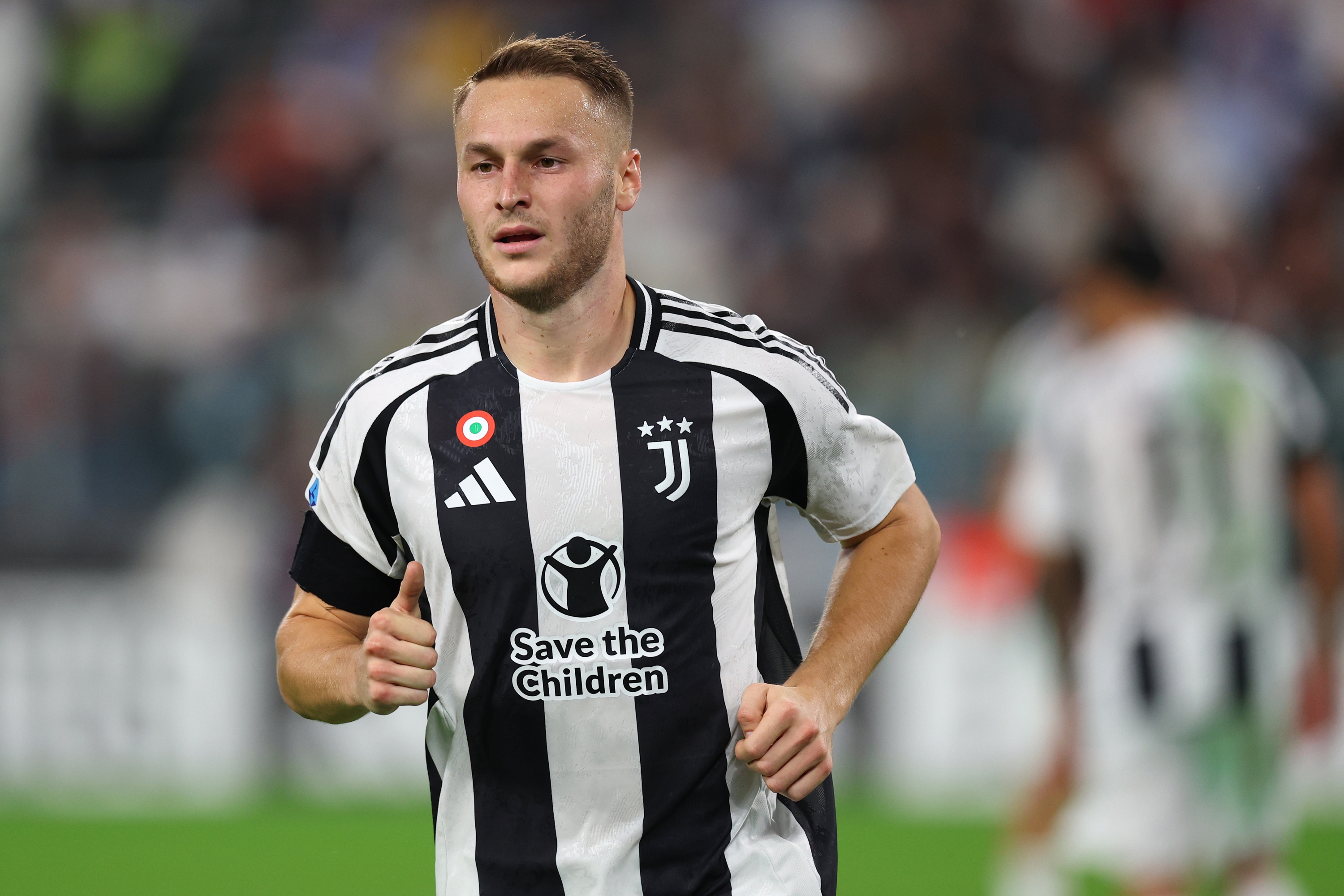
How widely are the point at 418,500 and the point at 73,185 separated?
942cm

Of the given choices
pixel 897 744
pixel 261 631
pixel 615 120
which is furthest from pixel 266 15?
pixel 615 120

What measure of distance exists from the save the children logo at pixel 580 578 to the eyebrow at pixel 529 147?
619mm

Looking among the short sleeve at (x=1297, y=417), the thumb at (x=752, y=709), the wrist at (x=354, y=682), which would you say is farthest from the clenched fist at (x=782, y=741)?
the short sleeve at (x=1297, y=417)

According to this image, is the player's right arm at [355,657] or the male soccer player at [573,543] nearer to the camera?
the player's right arm at [355,657]

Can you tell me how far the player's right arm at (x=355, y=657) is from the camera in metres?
2.53

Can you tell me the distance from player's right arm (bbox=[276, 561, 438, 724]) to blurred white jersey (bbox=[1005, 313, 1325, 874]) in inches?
142

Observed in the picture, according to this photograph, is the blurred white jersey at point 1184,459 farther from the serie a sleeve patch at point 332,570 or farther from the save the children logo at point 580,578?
the serie a sleeve patch at point 332,570

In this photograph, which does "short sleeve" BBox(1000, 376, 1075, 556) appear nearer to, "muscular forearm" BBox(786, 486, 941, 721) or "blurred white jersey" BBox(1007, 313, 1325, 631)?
"blurred white jersey" BBox(1007, 313, 1325, 631)

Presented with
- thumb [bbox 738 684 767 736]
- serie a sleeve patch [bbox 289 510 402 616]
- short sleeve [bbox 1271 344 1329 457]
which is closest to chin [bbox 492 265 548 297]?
serie a sleeve patch [bbox 289 510 402 616]

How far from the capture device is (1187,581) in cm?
581

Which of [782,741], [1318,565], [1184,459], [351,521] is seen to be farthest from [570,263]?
[1318,565]

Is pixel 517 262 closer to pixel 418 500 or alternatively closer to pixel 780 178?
pixel 418 500

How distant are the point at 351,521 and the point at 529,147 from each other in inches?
27.1

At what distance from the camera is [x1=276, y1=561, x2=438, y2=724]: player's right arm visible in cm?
253
